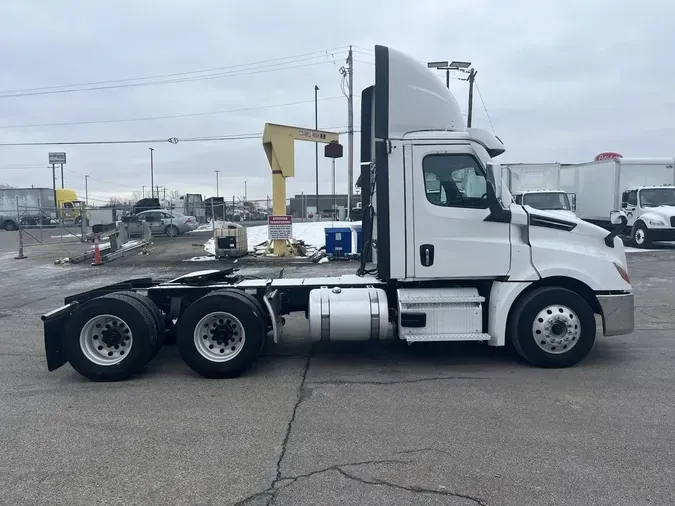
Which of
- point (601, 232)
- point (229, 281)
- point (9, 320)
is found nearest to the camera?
point (601, 232)

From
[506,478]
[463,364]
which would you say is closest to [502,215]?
[463,364]

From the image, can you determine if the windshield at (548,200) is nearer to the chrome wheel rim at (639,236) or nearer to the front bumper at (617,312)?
the chrome wheel rim at (639,236)

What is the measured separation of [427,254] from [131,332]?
3425 mm

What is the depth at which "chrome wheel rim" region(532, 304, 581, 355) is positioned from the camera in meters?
6.12

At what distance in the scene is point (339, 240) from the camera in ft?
56.9

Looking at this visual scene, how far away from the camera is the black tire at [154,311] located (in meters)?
6.14

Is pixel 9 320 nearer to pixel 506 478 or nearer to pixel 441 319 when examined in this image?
pixel 441 319

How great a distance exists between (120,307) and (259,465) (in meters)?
2.82

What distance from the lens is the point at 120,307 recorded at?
595cm

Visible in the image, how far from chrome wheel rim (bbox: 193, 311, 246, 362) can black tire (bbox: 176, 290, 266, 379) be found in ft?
0.12

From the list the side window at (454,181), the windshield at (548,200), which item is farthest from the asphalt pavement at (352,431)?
the windshield at (548,200)

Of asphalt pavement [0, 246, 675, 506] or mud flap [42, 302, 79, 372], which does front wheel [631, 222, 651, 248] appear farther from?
mud flap [42, 302, 79, 372]

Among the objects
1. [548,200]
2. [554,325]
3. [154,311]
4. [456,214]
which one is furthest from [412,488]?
[548,200]

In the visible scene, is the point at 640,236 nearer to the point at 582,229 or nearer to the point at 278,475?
the point at 582,229
